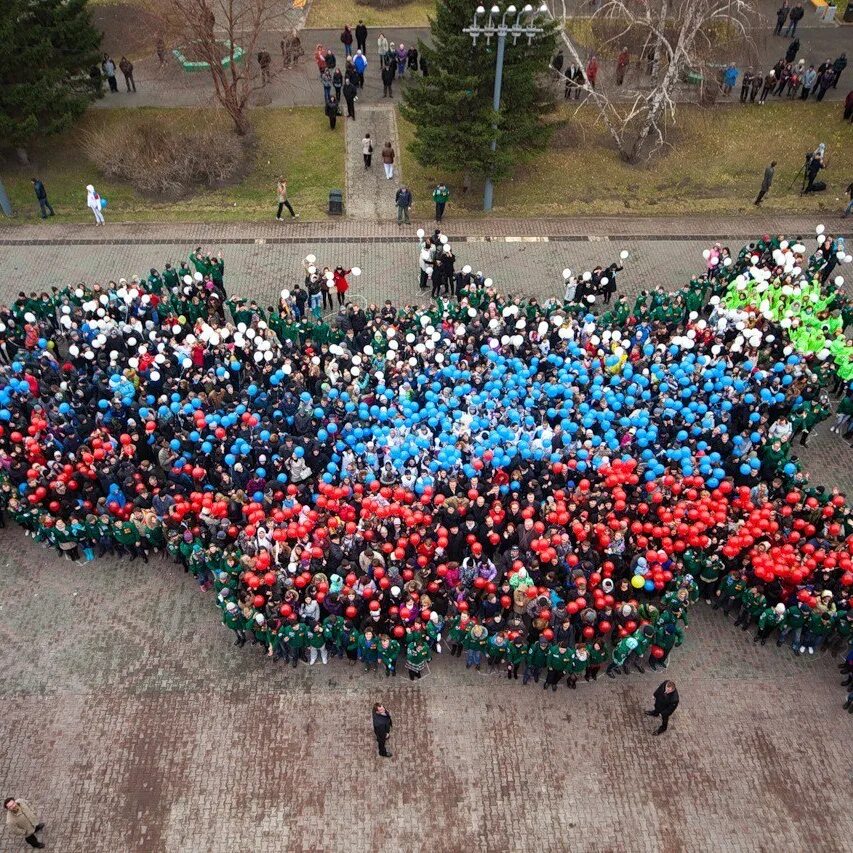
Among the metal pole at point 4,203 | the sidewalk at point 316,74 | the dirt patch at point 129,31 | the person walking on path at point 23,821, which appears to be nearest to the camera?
the person walking on path at point 23,821

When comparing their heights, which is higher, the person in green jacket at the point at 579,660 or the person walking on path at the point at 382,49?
the person walking on path at the point at 382,49

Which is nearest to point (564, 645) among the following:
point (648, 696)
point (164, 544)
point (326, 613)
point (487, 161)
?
point (648, 696)

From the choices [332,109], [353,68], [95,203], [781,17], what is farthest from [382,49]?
[781,17]

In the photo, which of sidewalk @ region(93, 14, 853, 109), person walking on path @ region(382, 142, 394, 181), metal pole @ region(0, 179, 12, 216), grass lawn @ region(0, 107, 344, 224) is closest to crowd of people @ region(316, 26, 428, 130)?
sidewalk @ region(93, 14, 853, 109)

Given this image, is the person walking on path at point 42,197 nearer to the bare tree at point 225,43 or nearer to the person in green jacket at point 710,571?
the bare tree at point 225,43

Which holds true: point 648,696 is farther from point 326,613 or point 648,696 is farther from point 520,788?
point 326,613

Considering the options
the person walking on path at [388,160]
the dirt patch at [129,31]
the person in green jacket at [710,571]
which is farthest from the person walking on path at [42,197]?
the person in green jacket at [710,571]
